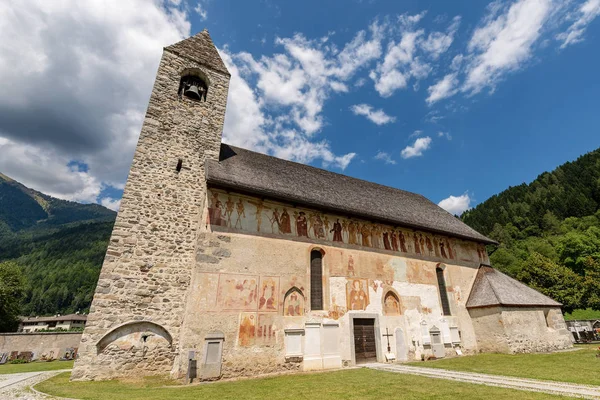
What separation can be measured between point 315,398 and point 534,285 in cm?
3081

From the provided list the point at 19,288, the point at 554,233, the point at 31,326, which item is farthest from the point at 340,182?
the point at 31,326

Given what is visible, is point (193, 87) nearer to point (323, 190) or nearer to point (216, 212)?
point (216, 212)

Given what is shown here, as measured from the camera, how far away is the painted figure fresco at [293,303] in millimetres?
11992

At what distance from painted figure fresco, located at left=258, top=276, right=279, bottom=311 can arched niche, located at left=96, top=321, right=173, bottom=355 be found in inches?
144

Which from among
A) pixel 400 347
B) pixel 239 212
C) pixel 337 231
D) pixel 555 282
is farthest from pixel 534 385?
pixel 555 282

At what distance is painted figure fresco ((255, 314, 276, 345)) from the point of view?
11.1 metres

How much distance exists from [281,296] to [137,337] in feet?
18.1

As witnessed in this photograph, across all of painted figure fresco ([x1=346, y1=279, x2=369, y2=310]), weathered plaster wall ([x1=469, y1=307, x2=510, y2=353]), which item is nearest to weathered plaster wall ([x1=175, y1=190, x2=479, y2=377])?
painted figure fresco ([x1=346, y1=279, x2=369, y2=310])

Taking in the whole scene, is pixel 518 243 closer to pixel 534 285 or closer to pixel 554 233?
pixel 554 233

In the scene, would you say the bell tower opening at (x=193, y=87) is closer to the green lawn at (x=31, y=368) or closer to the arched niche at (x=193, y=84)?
the arched niche at (x=193, y=84)

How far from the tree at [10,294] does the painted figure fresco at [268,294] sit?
40.0 metres

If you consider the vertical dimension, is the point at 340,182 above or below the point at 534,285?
above

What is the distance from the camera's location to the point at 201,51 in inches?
659

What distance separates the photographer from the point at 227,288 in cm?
1112
